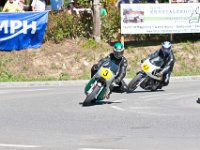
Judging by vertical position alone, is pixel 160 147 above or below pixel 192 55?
above

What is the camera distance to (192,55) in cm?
2953

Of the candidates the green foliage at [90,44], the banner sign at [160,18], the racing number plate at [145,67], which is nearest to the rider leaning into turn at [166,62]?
the racing number plate at [145,67]

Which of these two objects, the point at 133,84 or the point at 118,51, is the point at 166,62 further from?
the point at 118,51

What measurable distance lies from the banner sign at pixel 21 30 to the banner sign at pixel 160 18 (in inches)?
135

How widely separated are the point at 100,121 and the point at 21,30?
49.7 ft

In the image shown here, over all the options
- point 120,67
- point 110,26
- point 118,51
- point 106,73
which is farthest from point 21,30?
point 106,73

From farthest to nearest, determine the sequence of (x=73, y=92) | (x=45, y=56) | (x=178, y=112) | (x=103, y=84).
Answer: (x=45, y=56), (x=73, y=92), (x=103, y=84), (x=178, y=112)

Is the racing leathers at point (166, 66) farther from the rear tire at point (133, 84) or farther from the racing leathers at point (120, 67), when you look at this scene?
the racing leathers at point (120, 67)

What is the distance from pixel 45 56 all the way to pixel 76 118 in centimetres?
1398

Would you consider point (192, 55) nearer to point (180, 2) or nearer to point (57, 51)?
point (180, 2)

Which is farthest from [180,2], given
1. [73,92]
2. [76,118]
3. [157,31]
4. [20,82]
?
[76,118]

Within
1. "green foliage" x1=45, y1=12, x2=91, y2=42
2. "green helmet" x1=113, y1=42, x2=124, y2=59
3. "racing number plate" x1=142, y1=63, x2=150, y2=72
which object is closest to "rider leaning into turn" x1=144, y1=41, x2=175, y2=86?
"racing number plate" x1=142, y1=63, x2=150, y2=72

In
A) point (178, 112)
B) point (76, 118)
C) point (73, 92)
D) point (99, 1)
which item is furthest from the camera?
point (99, 1)

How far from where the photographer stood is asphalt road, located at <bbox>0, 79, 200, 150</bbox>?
10875 mm
